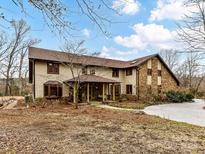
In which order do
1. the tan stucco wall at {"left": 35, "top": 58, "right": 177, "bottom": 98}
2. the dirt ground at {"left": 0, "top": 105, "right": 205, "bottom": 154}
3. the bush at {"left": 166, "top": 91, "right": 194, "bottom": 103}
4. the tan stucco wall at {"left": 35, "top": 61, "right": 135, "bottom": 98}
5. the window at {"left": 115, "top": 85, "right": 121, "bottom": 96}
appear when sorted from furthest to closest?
the window at {"left": 115, "top": 85, "right": 121, "bottom": 96}, the bush at {"left": 166, "top": 91, "right": 194, "bottom": 103}, the tan stucco wall at {"left": 35, "top": 58, "right": 177, "bottom": 98}, the tan stucco wall at {"left": 35, "top": 61, "right": 135, "bottom": 98}, the dirt ground at {"left": 0, "top": 105, "right": 205, "bottom": 154}

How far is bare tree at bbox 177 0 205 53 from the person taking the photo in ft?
35.2

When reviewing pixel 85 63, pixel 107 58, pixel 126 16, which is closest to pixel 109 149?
pixel 126 16

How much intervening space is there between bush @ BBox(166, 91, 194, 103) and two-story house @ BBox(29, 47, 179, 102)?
1731 millimetres

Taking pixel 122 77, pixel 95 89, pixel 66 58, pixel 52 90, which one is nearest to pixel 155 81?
pixel 122 77

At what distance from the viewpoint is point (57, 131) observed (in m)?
7.99

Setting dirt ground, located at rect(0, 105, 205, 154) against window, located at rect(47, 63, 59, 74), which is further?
window, located at rect(47, 63, 59, 74)

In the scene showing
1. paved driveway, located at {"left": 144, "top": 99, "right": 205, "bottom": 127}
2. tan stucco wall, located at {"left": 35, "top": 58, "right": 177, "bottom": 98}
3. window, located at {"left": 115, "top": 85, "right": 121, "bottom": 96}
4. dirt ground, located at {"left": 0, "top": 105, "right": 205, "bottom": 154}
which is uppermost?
tan stucco wall, located at {"left": 35, "top": 58, "right": 177, "bottom": 98}

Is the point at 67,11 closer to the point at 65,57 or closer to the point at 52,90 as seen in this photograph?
the point at 52,90

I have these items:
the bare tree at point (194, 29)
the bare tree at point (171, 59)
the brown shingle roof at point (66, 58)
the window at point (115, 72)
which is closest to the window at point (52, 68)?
the brown shingle roof at point (66, 58)

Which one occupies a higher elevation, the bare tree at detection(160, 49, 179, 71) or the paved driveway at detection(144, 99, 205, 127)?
the bare tree at detection(160, 49, 179, 71)

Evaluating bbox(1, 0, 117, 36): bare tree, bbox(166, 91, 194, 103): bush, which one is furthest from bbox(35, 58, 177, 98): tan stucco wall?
bbox(1, 0, 117, 36): bare tree

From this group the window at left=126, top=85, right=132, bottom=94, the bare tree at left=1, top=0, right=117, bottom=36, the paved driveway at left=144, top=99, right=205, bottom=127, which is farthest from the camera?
the window at left=126, top=85, right=132, bottom=94

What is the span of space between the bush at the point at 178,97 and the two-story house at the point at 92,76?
1731 mm

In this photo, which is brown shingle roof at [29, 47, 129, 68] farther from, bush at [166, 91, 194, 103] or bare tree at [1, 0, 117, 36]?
bare tree at [1, 0, 117, 36]
